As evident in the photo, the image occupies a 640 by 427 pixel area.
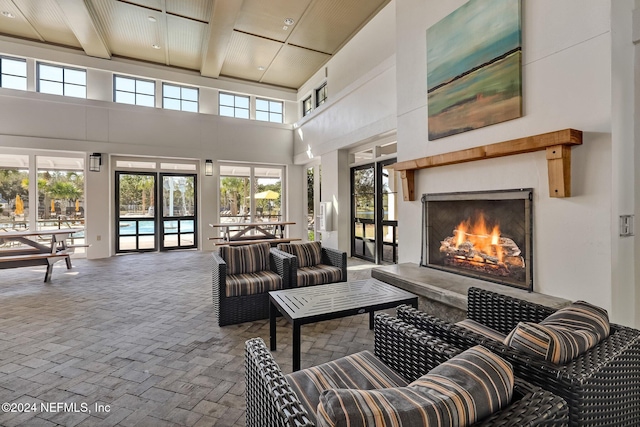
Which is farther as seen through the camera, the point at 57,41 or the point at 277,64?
the point at 277,64

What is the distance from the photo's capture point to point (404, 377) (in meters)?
1.60

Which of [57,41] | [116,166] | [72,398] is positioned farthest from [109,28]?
[72,398]

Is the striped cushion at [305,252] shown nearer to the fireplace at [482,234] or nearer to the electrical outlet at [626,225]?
the fireplace at [482,234]

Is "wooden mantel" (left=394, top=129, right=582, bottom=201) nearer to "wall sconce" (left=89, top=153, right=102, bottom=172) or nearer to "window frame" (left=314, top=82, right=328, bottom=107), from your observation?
"window frame" (left=314, top=82, right=328, bottom=107)

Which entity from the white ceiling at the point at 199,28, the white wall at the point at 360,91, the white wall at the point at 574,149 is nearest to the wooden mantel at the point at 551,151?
the white wall at the point at 574,149

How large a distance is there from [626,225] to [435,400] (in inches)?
109

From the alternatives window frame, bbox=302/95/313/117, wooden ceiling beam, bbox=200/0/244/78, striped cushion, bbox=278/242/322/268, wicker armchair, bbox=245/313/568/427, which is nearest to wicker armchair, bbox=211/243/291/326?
striped cushion, bbox=278/242/322/268

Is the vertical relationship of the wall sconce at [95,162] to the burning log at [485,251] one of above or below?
above

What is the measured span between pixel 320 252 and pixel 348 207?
3095 mm

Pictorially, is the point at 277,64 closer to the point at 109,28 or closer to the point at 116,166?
the point at 109,28

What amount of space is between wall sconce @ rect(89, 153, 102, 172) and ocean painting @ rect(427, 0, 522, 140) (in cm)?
787

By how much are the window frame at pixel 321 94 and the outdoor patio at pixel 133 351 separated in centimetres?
590

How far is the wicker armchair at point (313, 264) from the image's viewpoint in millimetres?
3752

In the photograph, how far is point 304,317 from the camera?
7.57 ft
